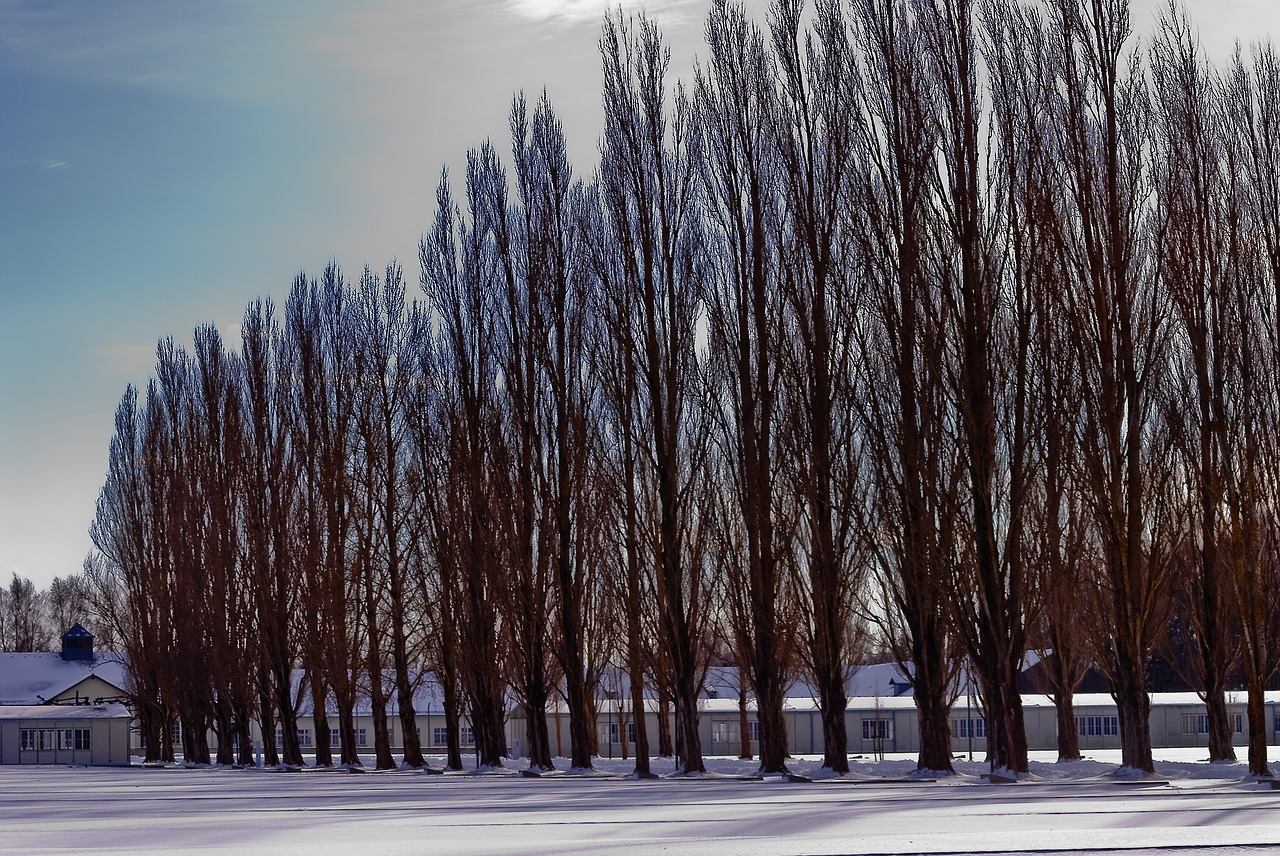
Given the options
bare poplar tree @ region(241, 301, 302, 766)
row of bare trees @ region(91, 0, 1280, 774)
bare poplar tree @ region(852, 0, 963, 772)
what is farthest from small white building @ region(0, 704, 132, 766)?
bare poplar tree @ region(852, 0, 963, 772)

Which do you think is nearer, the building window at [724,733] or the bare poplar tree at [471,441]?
the bare poplar tree at [471,441]

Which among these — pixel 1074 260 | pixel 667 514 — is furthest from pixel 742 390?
pixel 1074 260

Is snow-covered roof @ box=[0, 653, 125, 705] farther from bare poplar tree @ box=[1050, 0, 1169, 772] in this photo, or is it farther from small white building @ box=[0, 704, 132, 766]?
bare poplar tree @ box=[1050, 0, 1169, 772]

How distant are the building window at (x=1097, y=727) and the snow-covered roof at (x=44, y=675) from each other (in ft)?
156

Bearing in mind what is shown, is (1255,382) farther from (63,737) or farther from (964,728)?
(63,737)

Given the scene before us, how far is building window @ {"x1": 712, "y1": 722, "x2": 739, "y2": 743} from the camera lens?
58.3 meters

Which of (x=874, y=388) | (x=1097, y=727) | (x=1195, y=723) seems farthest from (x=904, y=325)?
(x=1195, y=723)

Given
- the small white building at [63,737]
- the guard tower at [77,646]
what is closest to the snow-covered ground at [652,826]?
the small white building at [63,737]

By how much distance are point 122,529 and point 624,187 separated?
32.8 metres

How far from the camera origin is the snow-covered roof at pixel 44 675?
74938mm

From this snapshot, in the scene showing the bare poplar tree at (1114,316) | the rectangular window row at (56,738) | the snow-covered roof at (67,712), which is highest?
the bare poplar tree at (1114,316)

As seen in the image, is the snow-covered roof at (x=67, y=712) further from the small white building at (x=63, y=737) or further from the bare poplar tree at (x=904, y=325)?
the bare poplar tree at (x=904, y=325)

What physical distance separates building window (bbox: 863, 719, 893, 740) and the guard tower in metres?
45.5

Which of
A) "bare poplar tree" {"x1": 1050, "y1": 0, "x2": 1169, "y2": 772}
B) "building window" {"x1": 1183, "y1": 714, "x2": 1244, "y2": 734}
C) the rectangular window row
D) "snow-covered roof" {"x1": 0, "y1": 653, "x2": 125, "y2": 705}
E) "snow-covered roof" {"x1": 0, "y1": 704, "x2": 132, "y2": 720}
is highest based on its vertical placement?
"bare poplar tree" {"x1": 1050, "y1": 0, "x2": 1169, "y2": 772}
